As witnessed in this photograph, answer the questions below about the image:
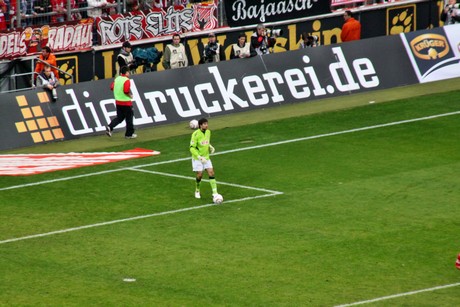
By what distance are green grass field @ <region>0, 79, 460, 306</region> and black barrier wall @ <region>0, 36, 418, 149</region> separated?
0.58 metres

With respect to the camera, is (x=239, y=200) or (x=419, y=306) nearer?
(x=419, y=306)

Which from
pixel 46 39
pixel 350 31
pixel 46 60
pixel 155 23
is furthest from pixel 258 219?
pixel 350 31

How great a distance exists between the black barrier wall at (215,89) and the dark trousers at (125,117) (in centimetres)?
76

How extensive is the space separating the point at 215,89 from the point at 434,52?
836 cm

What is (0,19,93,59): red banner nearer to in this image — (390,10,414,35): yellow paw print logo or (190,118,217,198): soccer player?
(190,118,217,198): soccer player

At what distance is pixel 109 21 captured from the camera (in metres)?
37.8

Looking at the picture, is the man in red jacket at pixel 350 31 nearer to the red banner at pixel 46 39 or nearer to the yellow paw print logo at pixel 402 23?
the yellow paw print logo at pixel 402 23

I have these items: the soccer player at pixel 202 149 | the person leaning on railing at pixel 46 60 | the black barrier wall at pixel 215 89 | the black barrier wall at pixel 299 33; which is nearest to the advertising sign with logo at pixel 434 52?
the black barrier wall at pixel 215 89

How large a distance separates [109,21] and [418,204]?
1591 centimetres

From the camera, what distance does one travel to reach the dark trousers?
107 ft

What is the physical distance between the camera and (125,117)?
32.8m

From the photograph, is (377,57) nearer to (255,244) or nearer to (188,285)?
(255,244)

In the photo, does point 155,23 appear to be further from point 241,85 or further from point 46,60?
point 46,60

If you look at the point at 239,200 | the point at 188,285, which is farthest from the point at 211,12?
the point at 188,285
